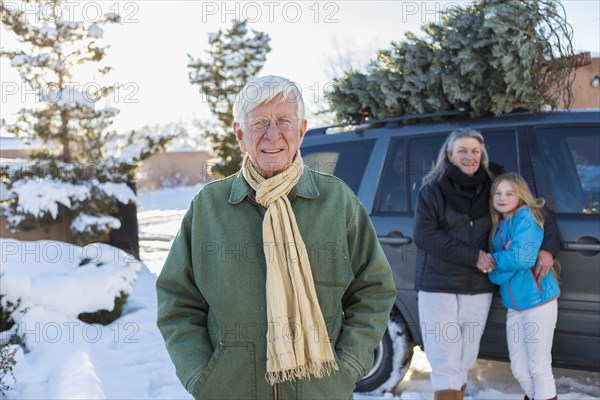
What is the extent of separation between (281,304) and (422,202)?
1.89 meters

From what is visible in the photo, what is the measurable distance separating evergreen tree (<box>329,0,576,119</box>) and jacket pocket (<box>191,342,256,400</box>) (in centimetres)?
274

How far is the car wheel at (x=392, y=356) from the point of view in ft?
13.0

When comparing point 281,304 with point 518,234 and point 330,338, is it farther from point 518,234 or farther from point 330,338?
point 518,234

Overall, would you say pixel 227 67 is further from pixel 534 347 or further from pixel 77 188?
pixel 534 347

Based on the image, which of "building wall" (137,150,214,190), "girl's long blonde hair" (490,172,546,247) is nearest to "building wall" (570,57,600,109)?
"girl's long blonde hair" (490,172,546,247)

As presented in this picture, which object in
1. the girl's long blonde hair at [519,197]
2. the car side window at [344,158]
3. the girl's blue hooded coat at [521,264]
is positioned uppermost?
the car side window at [344,158]

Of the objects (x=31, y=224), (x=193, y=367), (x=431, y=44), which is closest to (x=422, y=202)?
(x=431, y=44)

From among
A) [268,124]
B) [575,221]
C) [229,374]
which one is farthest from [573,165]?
[229,374]

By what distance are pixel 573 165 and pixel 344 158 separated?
158cm

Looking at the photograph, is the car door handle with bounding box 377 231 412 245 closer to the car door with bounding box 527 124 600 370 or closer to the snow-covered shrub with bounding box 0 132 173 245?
the car door with bounding box 527 124 600 370

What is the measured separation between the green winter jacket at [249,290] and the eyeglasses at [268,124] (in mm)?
198

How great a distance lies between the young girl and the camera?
3.24 meters

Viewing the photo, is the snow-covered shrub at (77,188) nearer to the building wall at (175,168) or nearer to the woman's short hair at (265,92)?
the woman's short hair at (265,92)

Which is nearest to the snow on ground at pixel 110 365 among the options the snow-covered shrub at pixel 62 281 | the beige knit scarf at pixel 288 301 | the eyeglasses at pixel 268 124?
the snow-covered shrub at pixel 62 281
